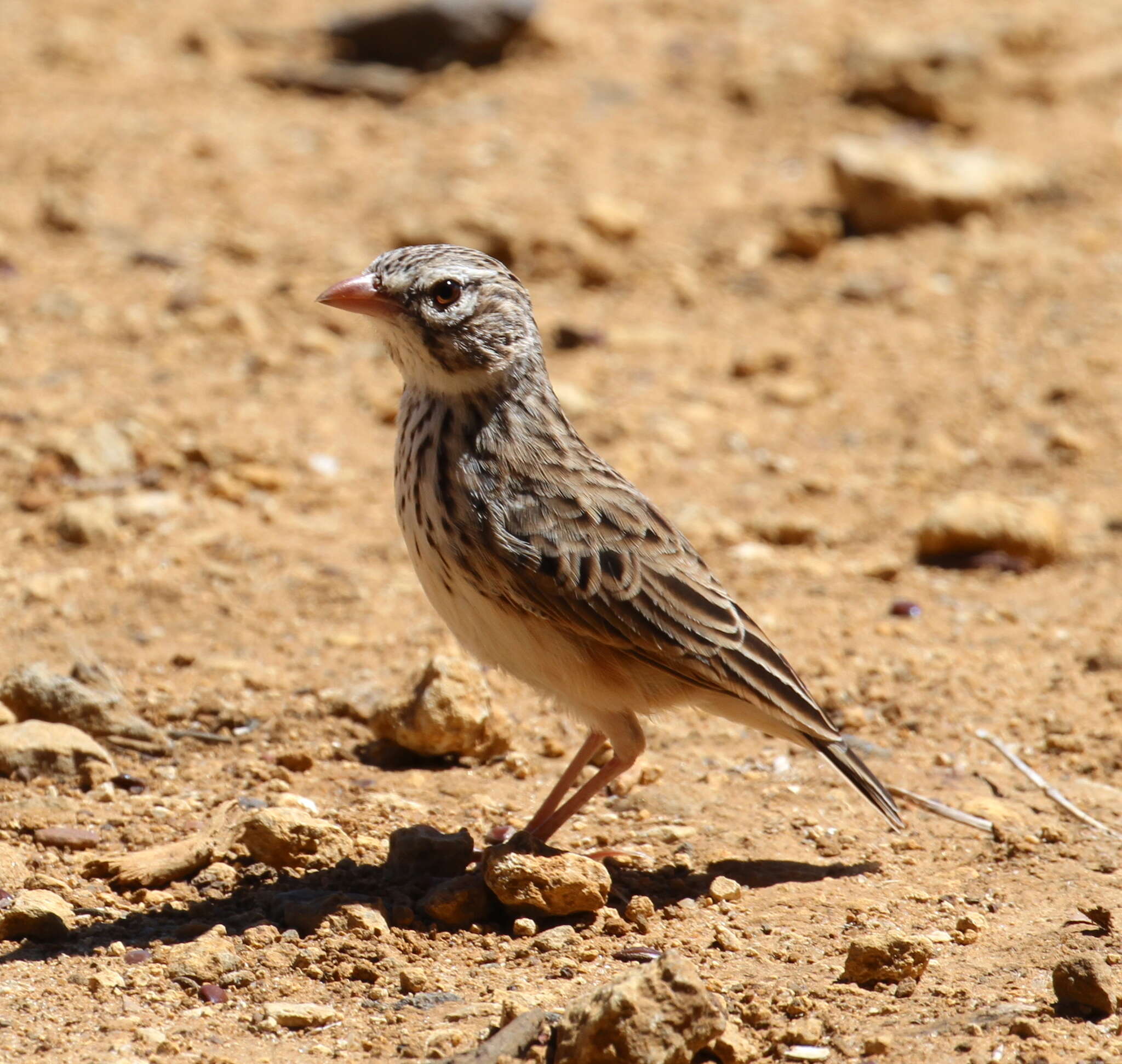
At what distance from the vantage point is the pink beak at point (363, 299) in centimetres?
517

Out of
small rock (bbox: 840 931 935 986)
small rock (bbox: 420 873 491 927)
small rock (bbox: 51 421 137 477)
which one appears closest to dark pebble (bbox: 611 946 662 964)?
small rock (bbox: 420 873 491 927)

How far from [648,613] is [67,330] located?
206 inches

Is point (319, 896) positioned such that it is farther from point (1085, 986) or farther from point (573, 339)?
point (573, 339)

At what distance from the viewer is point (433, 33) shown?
12.4 m

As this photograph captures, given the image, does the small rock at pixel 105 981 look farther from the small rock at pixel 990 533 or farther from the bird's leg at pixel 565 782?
the small rock at pixel 990 533

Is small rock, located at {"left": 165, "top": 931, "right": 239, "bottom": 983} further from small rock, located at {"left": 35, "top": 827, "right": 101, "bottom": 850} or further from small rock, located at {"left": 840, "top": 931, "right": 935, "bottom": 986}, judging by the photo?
small rock, located at {"left": 840, "top": 931, "right": 935, "bottom": 986}

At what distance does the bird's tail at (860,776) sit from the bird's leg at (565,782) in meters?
0.73

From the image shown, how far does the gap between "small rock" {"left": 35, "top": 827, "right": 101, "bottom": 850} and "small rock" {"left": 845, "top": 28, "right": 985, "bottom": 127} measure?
919 cm

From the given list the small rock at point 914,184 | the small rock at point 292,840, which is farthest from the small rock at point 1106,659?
the small rock at point 914,184

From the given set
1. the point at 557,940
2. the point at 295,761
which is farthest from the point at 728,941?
the point at 295,761

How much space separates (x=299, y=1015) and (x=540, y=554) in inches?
61.6

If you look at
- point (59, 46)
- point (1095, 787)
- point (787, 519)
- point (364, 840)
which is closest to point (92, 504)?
point (364, 840)

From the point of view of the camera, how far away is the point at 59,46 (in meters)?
12.2

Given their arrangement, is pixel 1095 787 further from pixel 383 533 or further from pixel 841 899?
pixel 383 533
